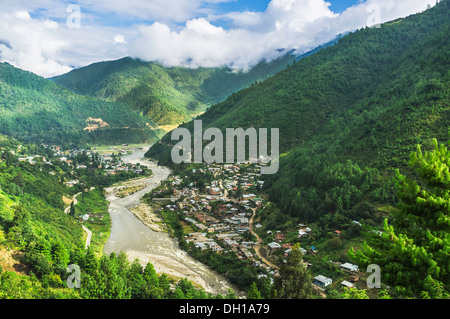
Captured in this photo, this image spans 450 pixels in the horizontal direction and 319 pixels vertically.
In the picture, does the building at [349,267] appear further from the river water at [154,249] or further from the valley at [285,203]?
the river water at [154,249]

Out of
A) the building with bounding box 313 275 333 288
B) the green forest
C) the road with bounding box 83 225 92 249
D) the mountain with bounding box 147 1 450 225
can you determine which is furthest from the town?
the road with bounding box 83 225 92 249

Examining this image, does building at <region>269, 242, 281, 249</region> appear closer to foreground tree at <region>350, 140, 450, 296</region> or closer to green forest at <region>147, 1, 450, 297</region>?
green forest at <region>147, 1, 450, 297</region>

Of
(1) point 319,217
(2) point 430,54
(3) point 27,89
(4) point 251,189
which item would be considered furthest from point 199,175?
(3) point 27,89

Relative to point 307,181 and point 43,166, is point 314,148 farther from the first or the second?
point 43,166

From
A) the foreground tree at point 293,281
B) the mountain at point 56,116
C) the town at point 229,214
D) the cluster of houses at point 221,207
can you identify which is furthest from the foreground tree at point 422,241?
the mountain at point 56,116

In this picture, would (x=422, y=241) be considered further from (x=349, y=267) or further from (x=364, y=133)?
(x=364, y=133)

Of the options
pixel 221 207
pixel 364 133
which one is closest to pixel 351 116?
pixel 364 133
